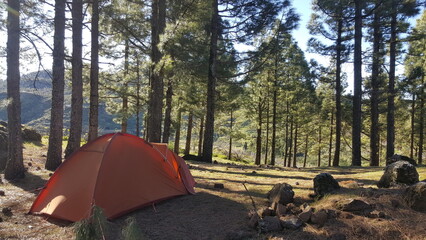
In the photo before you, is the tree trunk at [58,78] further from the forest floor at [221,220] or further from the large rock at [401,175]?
the large rock at [401,175]

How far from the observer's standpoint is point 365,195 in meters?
4.91

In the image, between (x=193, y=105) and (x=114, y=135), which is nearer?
(x=114, y=135)

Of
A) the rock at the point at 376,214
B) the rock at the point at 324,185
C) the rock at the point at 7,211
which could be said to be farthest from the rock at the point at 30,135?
the rock at the point at 376,214

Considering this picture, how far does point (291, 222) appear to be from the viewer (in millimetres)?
4246

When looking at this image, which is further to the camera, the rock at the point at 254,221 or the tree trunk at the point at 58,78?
the tree trunk at the point at 58,78

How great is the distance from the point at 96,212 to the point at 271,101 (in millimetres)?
21242

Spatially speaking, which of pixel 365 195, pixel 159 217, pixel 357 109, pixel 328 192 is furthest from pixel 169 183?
pixel 357 109

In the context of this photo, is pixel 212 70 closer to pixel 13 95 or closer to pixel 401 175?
pixel 13 95

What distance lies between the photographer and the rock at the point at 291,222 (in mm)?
4183

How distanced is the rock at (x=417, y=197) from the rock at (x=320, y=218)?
4.62 ft

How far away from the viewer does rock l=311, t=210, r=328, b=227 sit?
13.8 feet

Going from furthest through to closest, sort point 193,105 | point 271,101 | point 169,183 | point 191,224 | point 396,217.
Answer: point 271,101, point 193,105, point 169,183, point 191,224, point 396,217

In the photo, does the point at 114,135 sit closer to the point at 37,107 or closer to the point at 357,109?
the point at 357,109

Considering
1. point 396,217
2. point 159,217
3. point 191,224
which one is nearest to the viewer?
point 396,217
